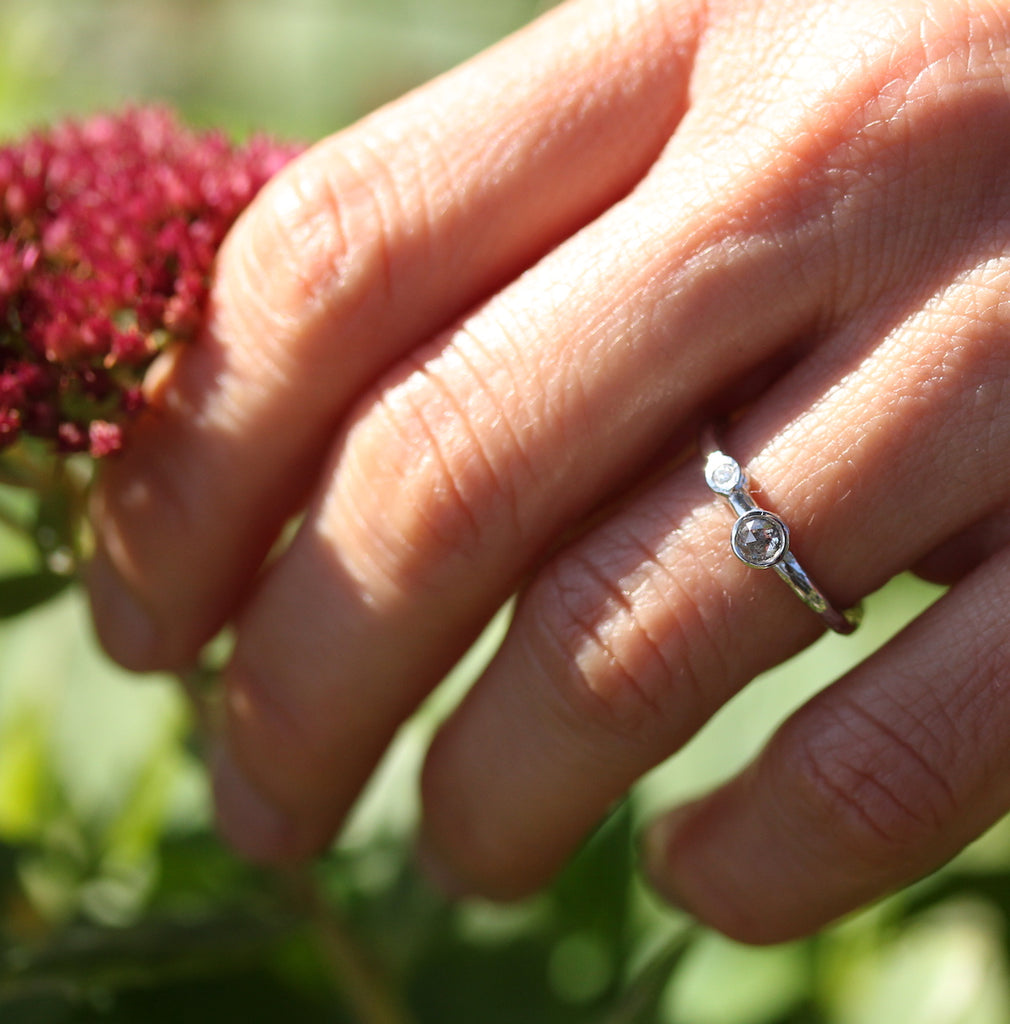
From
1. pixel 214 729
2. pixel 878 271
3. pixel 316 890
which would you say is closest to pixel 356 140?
pixel 878 271

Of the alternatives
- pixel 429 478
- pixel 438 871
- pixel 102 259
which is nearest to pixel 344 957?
pixel 438 871

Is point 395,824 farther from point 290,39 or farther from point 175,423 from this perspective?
point 290,39

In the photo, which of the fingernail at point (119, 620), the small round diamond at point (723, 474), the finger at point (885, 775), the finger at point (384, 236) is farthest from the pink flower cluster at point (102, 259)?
the finger at point (885, 775)

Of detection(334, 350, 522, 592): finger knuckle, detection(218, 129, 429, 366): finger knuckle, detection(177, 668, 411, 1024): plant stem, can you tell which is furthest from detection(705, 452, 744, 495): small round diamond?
detection(177, 668, 411, 1024): plant stem

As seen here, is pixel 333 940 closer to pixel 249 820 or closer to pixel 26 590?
pixel 249 820

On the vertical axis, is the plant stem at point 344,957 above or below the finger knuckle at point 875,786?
below

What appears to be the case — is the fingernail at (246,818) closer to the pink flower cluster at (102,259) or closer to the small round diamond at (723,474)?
the pink flower cluster at (102,259)
